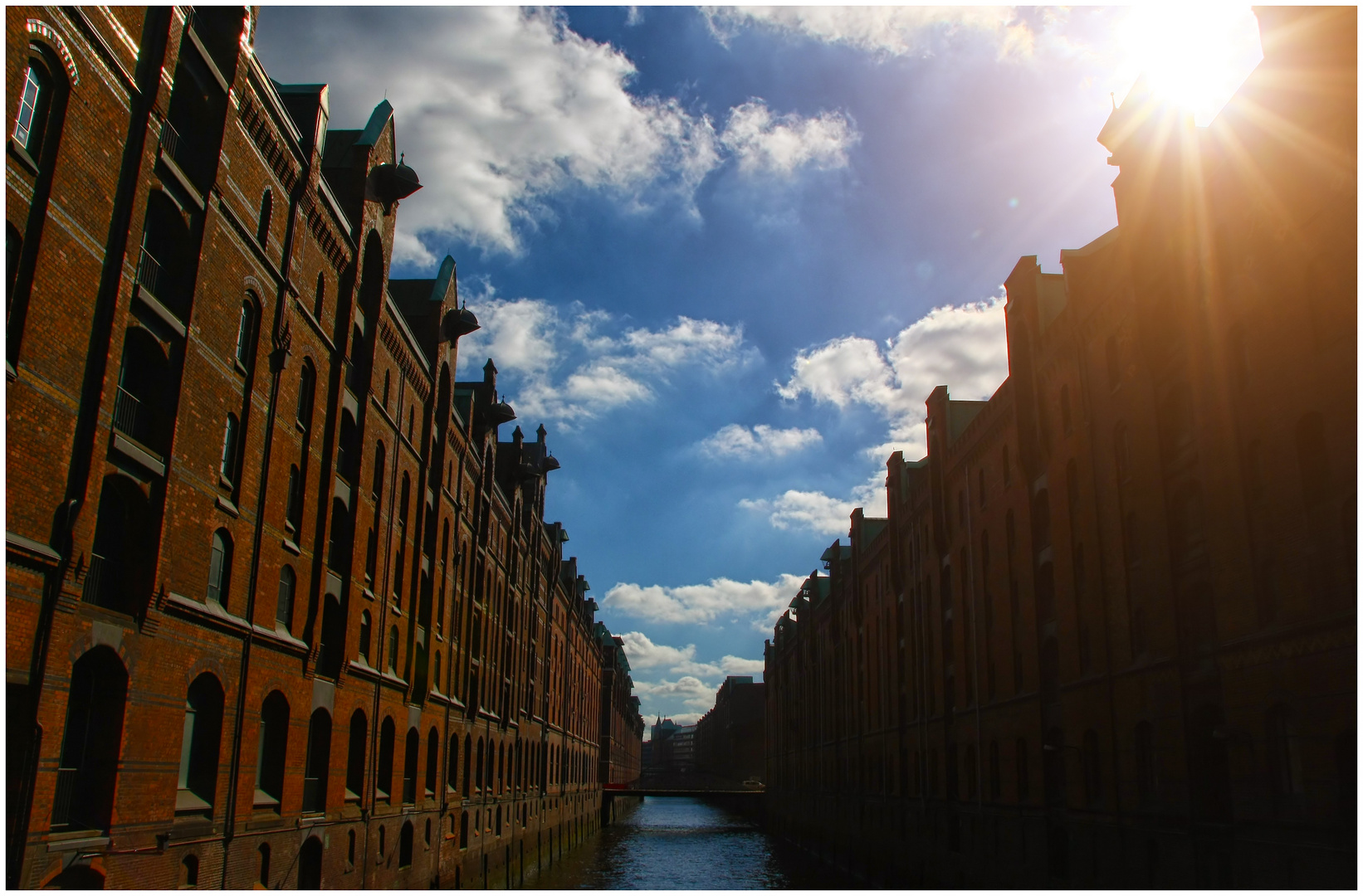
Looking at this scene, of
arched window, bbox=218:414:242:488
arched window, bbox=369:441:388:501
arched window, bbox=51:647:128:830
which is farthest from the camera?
arched window, bbox=369:441:388:501

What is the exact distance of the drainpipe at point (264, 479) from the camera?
730 inches

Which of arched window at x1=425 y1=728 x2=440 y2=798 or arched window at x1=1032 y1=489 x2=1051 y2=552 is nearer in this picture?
arched window at x1=1032 y1=489 x2=1051 y2=552

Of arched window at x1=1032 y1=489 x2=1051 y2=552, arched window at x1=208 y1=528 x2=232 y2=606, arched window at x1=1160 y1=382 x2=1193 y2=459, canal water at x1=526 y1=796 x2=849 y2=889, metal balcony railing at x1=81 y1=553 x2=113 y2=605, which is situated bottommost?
canal water at x1=526 y1=796 x2=849 y2=889

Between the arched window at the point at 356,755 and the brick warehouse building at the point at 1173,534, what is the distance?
62.4 ft

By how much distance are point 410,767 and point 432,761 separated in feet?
9.00

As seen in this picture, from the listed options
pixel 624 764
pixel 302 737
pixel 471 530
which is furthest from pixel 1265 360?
pixel 624 764

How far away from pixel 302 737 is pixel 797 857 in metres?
46.9

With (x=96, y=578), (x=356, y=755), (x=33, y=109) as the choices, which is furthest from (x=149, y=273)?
(x=356, y=755)

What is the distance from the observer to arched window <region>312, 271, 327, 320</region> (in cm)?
2316

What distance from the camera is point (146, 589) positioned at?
15469 millimetres

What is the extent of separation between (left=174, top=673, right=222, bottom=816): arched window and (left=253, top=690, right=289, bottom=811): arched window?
2059 millimetres

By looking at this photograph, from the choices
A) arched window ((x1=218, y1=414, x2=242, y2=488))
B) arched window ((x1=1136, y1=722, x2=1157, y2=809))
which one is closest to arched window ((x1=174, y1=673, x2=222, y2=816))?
arched window ((x1=218, y1=414, x2=242, y2=488))

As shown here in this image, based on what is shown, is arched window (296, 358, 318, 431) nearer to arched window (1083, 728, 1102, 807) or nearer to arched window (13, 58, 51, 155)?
arched window (13, 58, 51, 155)

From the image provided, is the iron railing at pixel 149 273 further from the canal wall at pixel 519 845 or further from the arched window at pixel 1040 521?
the arched window at pixel 1040 521
